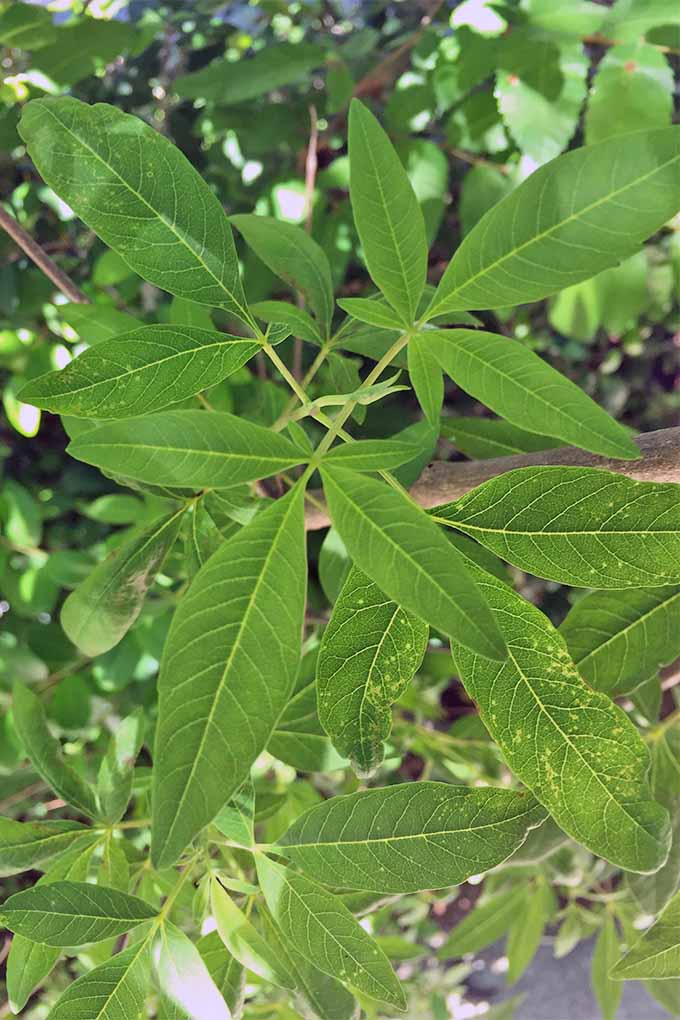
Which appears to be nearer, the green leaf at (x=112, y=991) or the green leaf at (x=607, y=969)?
the green leaf at (x=112, y=991)

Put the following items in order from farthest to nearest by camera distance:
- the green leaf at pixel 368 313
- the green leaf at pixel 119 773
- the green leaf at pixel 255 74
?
1. the green leaf at pixel 255 74
2. the green leaf at pixel 119 773
3. the green leaf at pixel 368 313

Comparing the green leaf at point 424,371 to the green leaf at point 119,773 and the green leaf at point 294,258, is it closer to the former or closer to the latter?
the green leaf at point 294,258

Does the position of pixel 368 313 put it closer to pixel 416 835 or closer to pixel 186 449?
pixel 186 449

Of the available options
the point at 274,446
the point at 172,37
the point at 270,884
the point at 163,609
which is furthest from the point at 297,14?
the point at 270,884

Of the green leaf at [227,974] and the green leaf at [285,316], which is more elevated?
the green leaf at [285,316]

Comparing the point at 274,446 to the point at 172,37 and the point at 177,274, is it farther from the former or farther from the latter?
the point at 172,37

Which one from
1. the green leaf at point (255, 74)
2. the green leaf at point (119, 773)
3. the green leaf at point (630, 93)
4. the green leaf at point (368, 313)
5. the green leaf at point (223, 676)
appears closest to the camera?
the green leaf at point (223, 676)

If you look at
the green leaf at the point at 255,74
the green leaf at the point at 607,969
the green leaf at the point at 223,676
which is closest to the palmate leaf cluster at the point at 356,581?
the green leaf at the point at 223,676
